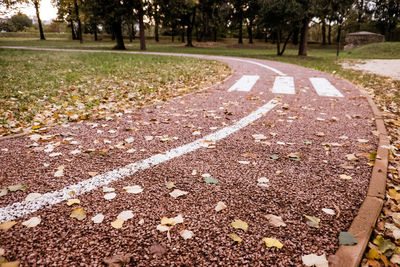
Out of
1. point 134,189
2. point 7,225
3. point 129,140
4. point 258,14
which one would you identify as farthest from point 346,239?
point 258,14

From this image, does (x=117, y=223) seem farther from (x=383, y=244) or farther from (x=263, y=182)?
(x=383, y=244)

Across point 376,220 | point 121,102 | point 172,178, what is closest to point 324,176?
point 376,220

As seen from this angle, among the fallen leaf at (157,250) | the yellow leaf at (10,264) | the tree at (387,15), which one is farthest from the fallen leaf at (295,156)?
the tree at (387,15)

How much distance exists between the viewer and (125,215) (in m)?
2.05

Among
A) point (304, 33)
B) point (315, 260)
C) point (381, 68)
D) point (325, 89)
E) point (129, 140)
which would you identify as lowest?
point (315, 260)

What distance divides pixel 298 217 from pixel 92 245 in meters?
1.59

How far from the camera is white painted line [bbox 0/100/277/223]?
2.09m

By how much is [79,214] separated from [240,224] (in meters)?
1.31

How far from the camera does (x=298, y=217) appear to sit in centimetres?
205

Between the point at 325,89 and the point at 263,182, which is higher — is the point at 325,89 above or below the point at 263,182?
above

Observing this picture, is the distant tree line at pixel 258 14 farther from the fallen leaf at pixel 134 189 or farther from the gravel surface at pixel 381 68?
the fallen leaf at pixel 134 189

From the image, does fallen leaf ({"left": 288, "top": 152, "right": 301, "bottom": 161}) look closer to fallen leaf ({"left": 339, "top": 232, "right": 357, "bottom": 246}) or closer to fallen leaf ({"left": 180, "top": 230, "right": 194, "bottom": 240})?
fallen leaf ({"left": 339, "top": 232, "right": 357, "bottom": 246})

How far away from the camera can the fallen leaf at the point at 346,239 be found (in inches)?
70.3

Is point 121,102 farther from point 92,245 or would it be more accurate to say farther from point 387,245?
point 387,245
